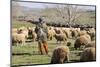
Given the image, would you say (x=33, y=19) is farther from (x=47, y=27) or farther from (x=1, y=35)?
(x=1, y=35)

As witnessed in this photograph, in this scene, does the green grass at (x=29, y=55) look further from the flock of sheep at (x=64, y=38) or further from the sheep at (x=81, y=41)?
the sheep at (x=81, y=41)

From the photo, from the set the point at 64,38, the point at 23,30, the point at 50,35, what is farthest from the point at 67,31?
the point at 23,30

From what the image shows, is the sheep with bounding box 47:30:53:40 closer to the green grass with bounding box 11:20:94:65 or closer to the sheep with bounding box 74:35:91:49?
the green grass with bounding box 11:20:94:65

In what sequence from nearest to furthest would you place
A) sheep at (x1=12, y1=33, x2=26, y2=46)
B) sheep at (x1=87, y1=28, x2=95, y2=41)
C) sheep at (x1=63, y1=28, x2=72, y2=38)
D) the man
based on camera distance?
sheep at (x1=12, y1=33, x2=26, y2=46)
the man
sheep at (x1=63, y1=28, x2=72, y2=38)
sheep at (x1=87, y1=28, x2=95, y2=41)

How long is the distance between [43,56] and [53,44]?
194 mm

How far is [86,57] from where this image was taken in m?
2.78

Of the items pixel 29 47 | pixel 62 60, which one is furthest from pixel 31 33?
pixel 62 60

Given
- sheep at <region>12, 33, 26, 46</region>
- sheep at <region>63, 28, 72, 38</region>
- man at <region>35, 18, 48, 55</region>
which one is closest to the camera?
sheep at <region>12, 33, 26, 46</region>

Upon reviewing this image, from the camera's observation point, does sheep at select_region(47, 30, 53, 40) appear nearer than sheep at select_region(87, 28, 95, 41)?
Yes

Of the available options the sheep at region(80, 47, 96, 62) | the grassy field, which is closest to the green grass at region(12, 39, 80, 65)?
the grassy field

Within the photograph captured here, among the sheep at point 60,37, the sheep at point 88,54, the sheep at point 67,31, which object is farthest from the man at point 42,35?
the sheep at point 88,54

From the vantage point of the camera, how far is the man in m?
2.53

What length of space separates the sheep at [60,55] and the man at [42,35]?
0.12 m

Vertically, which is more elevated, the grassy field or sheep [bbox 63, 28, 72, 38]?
sheep [bbox 63, 28, 72, 38]
